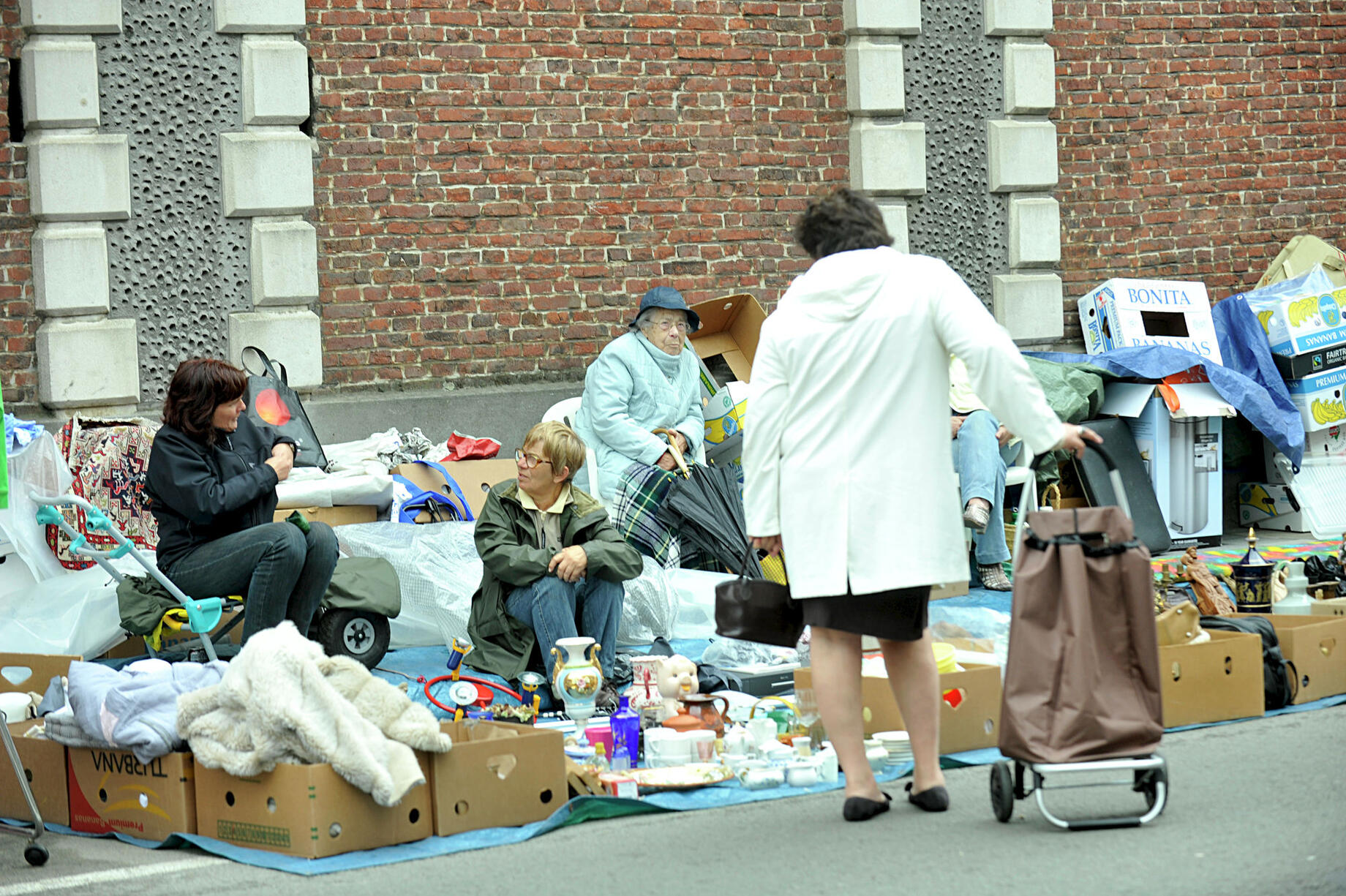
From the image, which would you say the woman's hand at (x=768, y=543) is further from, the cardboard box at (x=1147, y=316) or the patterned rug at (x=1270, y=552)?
the cardboard box at (x=1147, y=316)

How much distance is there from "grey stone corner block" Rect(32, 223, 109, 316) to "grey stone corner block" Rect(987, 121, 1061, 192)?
539 cm

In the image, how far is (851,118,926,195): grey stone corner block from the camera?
10242 millimetres

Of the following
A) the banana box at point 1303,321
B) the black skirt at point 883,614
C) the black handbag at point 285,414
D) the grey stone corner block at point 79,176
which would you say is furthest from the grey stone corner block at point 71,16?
the banana box at point 1303,321

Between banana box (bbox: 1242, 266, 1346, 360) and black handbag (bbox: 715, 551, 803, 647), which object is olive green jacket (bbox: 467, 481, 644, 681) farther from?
banana box (bbox: 1242, 266, 1346, 360)

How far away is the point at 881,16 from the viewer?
33.4 ft

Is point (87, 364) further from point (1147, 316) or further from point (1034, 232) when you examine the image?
point (1147, 316)

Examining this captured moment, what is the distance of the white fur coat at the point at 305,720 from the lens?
4133 mm

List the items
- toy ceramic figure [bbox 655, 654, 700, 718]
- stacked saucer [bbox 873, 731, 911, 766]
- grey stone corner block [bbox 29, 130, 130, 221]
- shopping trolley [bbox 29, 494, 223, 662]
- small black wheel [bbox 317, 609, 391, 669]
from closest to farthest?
stacked saucer [bbox 873, 731, 911, 766]
toy ceramic figure [bbox 655, 654, 700, 718]
shopping trolley [bbox 29, 494, 223, 662]
small black wheel [bbox 317, 609, 391, 669]
grey stone corner block [bbox 29, 130, 130, 221]

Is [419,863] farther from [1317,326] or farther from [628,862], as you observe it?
[1317,326]

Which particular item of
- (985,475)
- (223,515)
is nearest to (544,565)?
(223,515)

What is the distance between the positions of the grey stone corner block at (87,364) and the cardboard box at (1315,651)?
5566mm

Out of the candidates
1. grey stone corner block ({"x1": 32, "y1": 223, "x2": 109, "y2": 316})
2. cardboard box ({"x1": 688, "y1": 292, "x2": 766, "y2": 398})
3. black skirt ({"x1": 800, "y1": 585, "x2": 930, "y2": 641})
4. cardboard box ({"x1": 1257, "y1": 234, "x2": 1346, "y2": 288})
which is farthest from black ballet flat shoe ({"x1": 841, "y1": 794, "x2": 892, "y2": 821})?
cardboard box ({"x1": 1257, "y1": 234, "x2": 1346, "y2": 288})

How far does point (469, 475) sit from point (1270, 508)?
17.1 feet

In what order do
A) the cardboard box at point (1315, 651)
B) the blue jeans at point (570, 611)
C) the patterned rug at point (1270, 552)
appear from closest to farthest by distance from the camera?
the cardboard box at point (1315, 651), the blue jeans at point (570, 611), the patterned rug at point (1270, 552)
